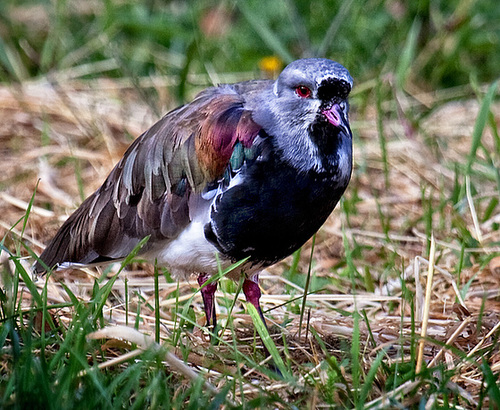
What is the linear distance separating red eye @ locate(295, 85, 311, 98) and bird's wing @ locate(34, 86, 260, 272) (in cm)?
19

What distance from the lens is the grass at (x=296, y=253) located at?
2.48 meters

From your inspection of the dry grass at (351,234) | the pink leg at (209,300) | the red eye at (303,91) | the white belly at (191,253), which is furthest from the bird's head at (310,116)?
the pink leg at (209,300)

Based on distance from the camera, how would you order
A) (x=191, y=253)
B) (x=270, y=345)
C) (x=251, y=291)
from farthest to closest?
(x=251, y=291) < (x=191, y=253) < (x=270, y=345)

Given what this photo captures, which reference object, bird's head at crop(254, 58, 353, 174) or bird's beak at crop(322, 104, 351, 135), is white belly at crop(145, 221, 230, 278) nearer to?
bird's head at crop(254, 58, 353, 174)

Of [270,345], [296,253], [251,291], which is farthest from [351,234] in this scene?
[270,345]

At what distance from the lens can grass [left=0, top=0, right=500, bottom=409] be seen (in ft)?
8.13

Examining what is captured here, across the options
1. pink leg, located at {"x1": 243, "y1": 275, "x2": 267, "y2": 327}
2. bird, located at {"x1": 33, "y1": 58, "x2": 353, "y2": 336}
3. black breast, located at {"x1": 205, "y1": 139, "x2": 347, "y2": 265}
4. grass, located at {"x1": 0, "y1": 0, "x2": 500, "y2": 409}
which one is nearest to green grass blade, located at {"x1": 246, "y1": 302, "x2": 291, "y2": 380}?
grass, located at {"x1": 0, "y1": 0, "x2": 500, "y2": 409}

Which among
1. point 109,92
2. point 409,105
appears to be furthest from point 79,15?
point 409,105

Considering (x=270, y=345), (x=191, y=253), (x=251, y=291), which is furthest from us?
(x=251, y=291)

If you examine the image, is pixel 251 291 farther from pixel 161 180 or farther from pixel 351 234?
pixel 351 234

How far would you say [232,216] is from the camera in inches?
114

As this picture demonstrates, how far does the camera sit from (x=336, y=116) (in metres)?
2.80

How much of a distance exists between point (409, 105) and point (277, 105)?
2810mm

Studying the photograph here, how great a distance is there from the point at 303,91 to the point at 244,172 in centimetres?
36
